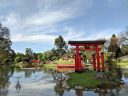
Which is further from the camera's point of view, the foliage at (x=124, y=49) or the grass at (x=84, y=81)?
the foliage at (x=124, y=49)

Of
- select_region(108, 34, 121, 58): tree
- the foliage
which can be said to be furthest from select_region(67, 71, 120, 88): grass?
the foliage

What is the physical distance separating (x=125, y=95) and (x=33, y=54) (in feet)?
310

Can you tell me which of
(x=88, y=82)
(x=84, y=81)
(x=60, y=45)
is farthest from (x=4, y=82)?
(x=60, y=45)

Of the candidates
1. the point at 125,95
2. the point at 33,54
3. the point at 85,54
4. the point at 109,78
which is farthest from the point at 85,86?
the point at 33,54

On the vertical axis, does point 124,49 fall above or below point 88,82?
above

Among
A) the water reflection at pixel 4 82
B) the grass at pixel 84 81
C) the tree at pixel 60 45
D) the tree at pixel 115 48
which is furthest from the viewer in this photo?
the tree at pixel 60 45

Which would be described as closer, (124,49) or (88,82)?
(88,82)

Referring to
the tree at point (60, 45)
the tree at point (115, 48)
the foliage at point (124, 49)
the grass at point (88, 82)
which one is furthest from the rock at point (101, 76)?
the tree at point (60, 45)

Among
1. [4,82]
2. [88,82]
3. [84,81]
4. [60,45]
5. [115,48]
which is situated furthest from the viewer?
[60,45]

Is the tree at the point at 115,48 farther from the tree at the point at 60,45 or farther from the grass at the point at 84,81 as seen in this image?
the grass at the point at 84,81

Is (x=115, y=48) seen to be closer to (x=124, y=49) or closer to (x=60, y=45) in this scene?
(x=124, y=49)

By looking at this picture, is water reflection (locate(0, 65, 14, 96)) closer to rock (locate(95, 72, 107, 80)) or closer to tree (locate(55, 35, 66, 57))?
rock (locate(95, 72, 107, 80))

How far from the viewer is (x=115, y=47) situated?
8606cm

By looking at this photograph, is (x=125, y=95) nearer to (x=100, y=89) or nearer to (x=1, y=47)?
(x=100, y=89)
